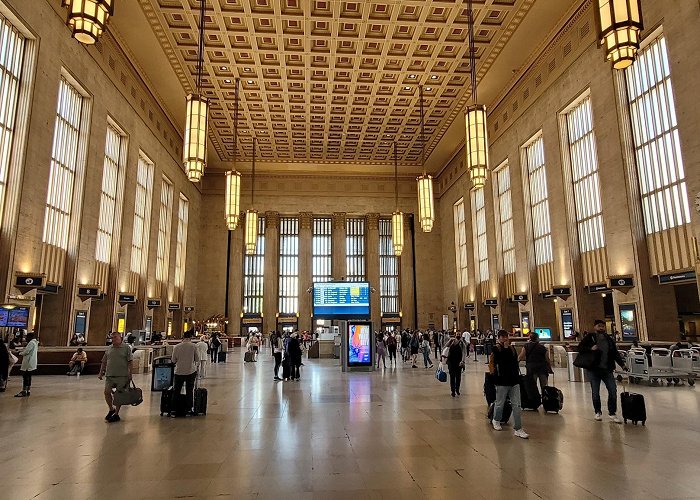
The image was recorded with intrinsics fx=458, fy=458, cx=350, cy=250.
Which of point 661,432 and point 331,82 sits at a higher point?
point 331,82

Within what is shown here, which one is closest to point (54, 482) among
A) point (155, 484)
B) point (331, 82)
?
point (155, 484)

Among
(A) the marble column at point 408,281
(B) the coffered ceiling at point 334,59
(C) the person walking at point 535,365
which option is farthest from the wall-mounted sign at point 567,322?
(A) the marble column at point 408,281

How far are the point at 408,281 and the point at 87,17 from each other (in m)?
31.9

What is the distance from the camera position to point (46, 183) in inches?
592

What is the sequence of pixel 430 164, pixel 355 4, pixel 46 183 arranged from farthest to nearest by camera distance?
pixel 430 164
pixel 355 4
pixel 46 183

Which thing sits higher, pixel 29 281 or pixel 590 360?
pixel 29 281

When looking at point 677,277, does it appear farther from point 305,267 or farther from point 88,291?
point 305,267

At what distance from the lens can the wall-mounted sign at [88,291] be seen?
56.2 feet

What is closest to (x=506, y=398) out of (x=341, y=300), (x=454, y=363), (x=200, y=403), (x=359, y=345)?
(x=454, y=363)

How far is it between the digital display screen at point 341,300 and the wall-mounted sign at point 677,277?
13451 mm

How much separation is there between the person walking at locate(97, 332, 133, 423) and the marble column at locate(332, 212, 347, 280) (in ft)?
95.9

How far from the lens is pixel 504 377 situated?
229 inches

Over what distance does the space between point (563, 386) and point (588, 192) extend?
1144 centimetres

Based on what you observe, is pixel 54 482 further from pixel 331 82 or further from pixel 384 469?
pixel 331 82
